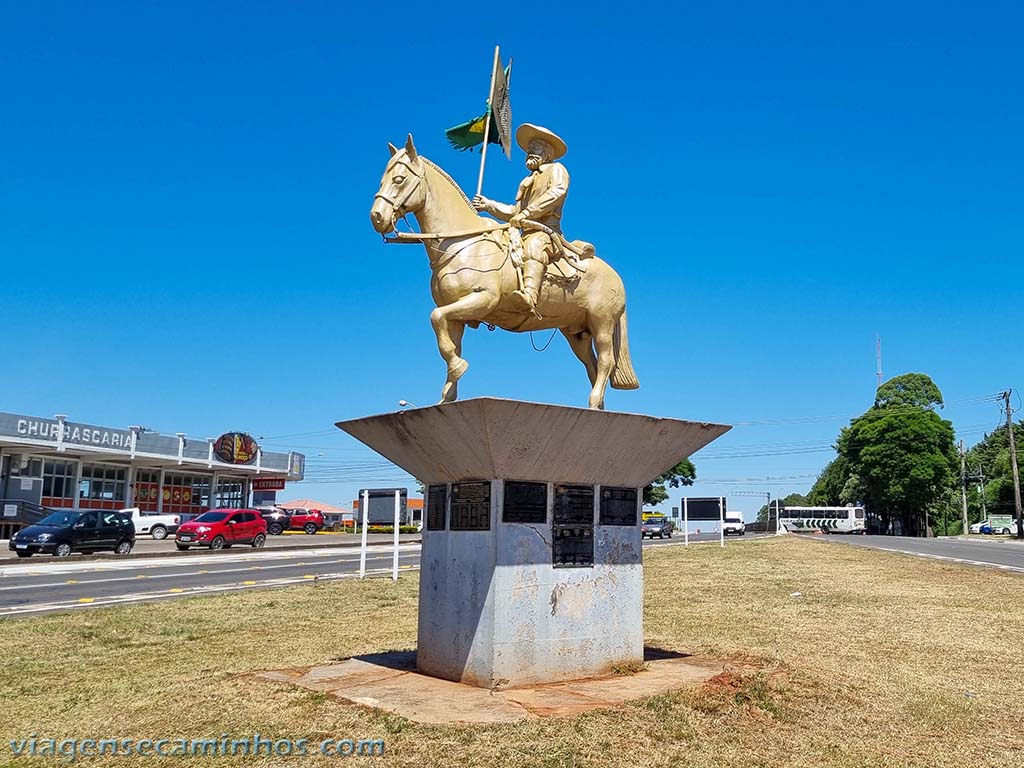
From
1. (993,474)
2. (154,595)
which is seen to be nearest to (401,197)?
(154,595)

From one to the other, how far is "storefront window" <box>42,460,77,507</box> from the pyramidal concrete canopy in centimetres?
4382

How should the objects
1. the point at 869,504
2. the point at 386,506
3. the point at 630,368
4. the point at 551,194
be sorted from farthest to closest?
the point at 869,504 < the point at 386,506 < the point at 630,368 < the point at 551,194

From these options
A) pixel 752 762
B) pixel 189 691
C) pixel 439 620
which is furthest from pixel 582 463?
pixel 189 691

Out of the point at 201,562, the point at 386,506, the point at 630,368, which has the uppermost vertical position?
the point at 630,368

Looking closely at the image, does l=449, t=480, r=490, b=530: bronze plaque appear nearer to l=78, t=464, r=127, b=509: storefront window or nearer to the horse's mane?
the horse's mane

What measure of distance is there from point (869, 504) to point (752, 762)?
65905mm

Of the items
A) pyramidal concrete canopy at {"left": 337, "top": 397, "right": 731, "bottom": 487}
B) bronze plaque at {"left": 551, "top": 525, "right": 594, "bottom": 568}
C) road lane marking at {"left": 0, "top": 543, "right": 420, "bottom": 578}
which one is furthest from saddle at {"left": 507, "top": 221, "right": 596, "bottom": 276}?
road lane marking at {"left": 0, "top": 543, "right": 420, "bottom": 578}

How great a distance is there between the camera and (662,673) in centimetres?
745

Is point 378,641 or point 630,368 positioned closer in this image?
point 630,368

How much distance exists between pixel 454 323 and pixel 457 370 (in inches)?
16.3

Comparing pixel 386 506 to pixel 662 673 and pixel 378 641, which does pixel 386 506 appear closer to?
pixel 378 641

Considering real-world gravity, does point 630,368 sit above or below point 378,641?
above

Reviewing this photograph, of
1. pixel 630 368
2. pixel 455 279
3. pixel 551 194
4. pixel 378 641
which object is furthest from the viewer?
pixel 378 641

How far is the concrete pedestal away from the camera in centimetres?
684
